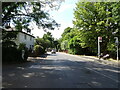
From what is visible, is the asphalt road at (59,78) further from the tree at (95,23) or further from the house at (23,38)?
the tree at (95,23)

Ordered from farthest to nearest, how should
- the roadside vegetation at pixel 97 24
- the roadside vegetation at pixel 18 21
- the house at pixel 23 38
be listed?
the house at pixel 23 38 → the roadside vegetation at pixel 97 24 → the roadside vegetation at pixel 18 21

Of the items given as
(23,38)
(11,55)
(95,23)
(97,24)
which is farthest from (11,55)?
(23,38)

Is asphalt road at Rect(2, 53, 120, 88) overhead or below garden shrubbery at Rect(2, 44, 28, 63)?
below

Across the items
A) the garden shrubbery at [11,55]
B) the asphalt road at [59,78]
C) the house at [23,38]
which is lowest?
the asphalt road at [59,78]

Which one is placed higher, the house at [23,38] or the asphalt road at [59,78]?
the house at [23,38]

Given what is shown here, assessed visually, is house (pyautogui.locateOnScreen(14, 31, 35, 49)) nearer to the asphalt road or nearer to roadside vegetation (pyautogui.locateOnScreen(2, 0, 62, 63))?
roadside vegetation (pyautogui.locateOnScreen(2, 0, 62, 63))

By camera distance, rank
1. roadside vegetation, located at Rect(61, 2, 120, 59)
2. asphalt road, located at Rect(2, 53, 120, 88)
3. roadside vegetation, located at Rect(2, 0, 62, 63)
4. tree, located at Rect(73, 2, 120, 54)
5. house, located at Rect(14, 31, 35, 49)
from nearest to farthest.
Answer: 1. asphalt road, located at Rect(2, 53, 120, 88)
2. roadside vegetation, located at Rect(2, 0, 62, 63)
3. roadside vegetation, located at Rect(61, 2, 120, 59)
4. tree, located at Rect(73, 2, 120, 54)
5. house, located at Rect(14, 31, 35, 49)

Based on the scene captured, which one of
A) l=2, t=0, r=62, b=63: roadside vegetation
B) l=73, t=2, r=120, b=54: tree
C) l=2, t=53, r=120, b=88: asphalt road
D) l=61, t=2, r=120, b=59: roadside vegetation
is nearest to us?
l=2, t=53, r=120, b=88: asphalt road

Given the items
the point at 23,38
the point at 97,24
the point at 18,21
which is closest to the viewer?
the point at 18,21

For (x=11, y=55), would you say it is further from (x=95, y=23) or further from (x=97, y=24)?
(x=95, y=23)

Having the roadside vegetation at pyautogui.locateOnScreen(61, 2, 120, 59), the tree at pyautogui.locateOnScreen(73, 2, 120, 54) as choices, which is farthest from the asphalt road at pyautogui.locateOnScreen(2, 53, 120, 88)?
the tree at pyautogui.locateOnScreen(73, 2, 120, 54)

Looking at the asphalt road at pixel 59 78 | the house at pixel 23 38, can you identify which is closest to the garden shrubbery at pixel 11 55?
the asphalt road at pixel 59 78

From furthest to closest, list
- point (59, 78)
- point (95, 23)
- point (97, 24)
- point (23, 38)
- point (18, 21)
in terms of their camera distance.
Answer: point (23, 38)
point (95, 23)
point (97, 24)
point (18, 21)
point (59, 78)

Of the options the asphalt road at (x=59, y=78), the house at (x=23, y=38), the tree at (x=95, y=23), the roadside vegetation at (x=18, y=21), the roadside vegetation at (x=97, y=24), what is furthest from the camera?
the house at (x=23, y=38)
